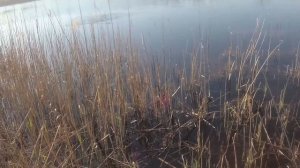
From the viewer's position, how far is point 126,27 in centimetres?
759

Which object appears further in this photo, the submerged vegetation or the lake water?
the lake water

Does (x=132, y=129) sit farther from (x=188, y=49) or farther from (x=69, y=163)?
(x=188, y=49)

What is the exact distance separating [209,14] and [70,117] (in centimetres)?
539

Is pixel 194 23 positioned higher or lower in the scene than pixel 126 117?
higher

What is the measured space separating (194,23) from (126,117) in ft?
13.5

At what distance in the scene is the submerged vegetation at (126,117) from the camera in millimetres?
3086

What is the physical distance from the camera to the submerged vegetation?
3086 millimetres

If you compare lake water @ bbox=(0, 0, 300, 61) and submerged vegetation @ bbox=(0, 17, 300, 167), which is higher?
lake water @ bbox=(0, 0, 300, 61)

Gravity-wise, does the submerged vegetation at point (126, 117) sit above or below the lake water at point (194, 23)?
below

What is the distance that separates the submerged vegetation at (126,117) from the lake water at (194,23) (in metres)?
1.28

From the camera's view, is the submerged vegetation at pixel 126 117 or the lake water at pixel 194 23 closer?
the submerged vegetation at pixel 126 117

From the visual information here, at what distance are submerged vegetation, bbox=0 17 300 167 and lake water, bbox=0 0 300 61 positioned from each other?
1.28 meters

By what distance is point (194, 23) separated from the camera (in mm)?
7402

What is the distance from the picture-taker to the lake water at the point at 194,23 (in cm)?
612
